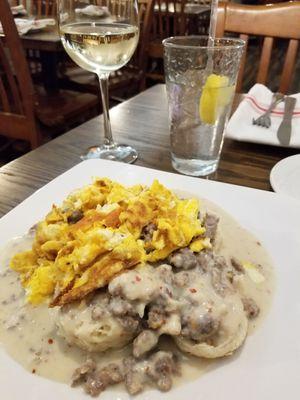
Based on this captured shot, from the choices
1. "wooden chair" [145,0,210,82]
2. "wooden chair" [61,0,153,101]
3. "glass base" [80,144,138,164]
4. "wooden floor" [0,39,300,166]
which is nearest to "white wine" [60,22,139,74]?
"glass base" [80,144,138,164]

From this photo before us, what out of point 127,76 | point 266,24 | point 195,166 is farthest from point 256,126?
point 127,76

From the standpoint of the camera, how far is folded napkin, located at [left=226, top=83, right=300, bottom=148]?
1301 millimetres

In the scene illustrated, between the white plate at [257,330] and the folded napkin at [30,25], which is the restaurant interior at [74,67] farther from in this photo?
the white plate at [257,330]

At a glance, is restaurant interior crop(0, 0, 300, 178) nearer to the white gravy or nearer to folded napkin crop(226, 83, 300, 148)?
folded napkin crop(226, 83, 300, 148)

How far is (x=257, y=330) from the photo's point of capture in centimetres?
65

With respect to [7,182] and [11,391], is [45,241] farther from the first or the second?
[7,182]

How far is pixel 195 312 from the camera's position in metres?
0.63

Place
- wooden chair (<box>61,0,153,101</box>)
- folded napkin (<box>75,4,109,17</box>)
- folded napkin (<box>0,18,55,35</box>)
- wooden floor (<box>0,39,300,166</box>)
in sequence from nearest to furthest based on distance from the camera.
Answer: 1. folded napkin (<box>75,4,109,17</box>)
2. folded napkin (<box>0,18,55,35</box>)
3. wooden floor (<box>0,39,300,166</box>)
4. wooden chair (<box>61,0,153,101</box>)

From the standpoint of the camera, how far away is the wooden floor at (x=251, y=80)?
9.77ft

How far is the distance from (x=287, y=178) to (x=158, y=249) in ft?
1.74

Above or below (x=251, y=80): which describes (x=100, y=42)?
above

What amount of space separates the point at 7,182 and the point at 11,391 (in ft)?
2.22

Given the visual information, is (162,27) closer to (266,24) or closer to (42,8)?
(42,8)

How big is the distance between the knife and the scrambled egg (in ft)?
2.09
